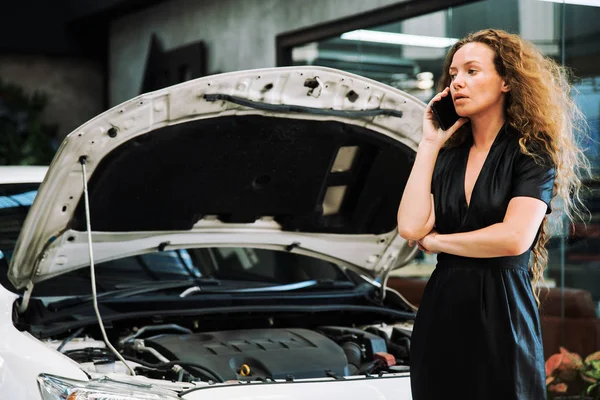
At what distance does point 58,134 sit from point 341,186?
9321 millimetres

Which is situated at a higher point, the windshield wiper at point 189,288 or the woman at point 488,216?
the woman at point 488,216

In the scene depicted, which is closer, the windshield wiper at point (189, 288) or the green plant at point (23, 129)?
the windshield wiper at point (189, 288)

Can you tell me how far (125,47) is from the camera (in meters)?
11.6

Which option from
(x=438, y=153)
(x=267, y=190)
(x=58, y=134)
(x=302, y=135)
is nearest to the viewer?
(x=438, y=153)

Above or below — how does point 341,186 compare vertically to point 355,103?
below

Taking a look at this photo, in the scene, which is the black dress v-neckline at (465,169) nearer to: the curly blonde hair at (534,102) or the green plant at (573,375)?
the curly blonde hair at (534,102)

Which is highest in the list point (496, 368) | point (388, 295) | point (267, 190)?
point (267, 190)

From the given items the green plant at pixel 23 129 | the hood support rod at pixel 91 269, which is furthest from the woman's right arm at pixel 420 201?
the green plant at pixel 23 129

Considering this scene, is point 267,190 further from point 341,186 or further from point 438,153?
point 438,153

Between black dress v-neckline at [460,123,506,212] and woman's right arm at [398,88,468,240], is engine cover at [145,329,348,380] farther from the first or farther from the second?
black dress v-neckline at [460,123,506,212]

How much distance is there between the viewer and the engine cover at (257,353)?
2.89m

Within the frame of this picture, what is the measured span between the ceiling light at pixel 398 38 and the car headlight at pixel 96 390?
4.52 m

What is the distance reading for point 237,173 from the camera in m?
3.17

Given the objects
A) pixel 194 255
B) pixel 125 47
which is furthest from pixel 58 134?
pixel 194 255
